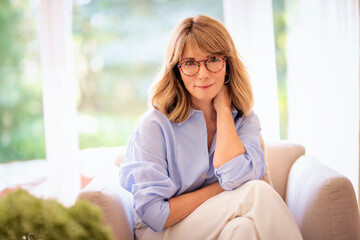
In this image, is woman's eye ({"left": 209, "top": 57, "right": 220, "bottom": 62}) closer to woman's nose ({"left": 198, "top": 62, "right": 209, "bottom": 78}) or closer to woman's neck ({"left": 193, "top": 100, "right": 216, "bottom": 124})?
woman's nose ({"left": 198, "top": 62, "right": 209, "bottom": 78})

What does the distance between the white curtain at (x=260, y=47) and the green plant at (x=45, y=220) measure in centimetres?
234

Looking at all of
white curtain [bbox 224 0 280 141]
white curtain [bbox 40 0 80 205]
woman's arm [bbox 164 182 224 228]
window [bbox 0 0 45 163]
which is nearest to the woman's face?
woman's arm [bbox 164 182 224 228]

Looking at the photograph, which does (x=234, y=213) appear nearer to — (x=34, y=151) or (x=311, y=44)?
(x=311, y=44)

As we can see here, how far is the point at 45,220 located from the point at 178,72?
1.14m

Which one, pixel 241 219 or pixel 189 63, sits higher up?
pixel 189 63

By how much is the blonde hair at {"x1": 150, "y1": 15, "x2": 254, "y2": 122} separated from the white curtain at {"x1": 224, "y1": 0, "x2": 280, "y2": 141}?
1.15m

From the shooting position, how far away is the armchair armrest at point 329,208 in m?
1.56

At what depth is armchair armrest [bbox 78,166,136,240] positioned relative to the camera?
4.88ft

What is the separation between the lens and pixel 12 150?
130 inches

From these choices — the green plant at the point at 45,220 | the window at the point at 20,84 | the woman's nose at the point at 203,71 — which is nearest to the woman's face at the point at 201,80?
the woman's nose at the point at 203,71

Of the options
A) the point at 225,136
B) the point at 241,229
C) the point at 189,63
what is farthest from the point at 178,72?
the point at 241,229

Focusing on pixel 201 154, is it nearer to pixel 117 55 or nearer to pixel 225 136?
pixel 225 136

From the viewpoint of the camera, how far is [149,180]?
1546mm

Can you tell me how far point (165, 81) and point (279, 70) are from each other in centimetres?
170
